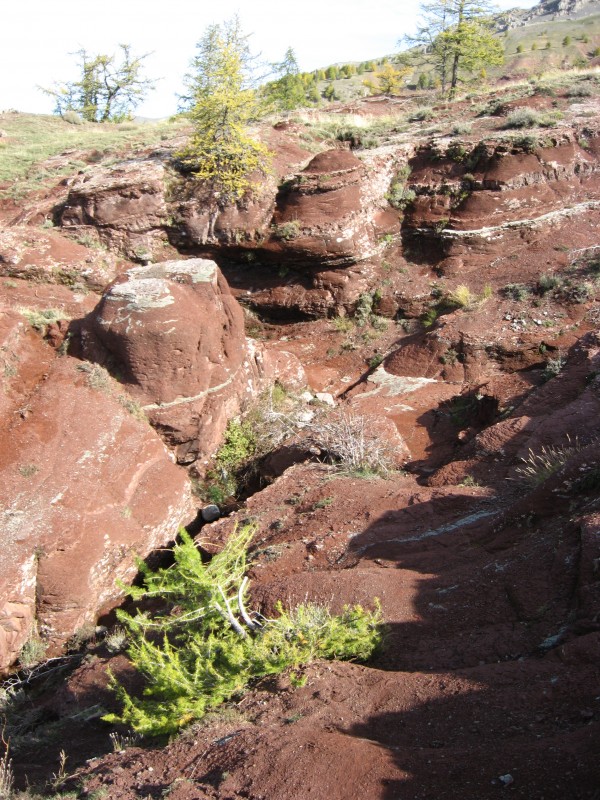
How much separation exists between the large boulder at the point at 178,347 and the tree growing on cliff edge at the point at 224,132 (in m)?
5.48

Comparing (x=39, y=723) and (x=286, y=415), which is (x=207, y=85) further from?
(x=39, y=723)

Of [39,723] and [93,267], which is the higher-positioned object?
[93,267]

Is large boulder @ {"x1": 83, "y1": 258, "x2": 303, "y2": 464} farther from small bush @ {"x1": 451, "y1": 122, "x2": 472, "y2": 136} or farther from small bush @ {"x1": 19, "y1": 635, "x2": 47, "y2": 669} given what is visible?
small bush @ {"x1": 451, "y1": 122, "x2": 472, "y2": 136}

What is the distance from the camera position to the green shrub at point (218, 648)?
514 cm

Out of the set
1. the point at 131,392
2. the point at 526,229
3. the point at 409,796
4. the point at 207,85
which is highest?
the point at 207,85

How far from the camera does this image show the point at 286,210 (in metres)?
17.1

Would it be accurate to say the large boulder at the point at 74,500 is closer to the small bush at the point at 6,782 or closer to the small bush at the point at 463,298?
the small bush at the point at 6,782

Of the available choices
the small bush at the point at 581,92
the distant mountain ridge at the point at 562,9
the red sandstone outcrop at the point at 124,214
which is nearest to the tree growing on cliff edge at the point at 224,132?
the red sandstone outcrop at the point at 124,214

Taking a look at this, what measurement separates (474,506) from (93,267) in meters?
9.73

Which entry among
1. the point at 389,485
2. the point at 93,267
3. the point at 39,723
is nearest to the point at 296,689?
the point at 39,723

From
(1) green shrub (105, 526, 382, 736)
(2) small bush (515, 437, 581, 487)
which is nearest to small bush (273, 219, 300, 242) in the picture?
(2) small bush (515, 437, 581, 487)

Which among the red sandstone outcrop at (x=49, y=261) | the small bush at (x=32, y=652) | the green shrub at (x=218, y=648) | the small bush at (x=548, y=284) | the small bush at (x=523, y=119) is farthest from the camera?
the small bush at (x=523, y=119)

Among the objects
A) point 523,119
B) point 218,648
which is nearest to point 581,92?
point 523,119

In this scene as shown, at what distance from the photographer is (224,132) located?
1755 cm
